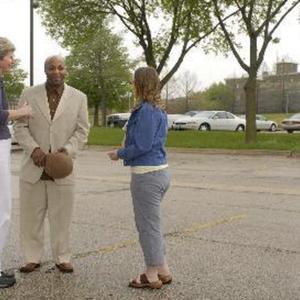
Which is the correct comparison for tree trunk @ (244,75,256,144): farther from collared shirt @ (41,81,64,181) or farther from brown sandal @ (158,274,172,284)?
brown sandal @ (158,274,172,284)

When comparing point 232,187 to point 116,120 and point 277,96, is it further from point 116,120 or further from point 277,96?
point 277,96

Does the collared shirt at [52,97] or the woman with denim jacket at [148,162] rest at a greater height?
the collared shirt at [52,97]

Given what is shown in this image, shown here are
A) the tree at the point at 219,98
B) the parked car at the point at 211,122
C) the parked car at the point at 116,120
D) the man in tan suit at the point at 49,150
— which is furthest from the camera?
the tree at the point at 219,98

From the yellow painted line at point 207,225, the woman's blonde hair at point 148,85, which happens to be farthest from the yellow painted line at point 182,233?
the woman's blonde hair at point 148,85

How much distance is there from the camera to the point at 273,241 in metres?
7.28

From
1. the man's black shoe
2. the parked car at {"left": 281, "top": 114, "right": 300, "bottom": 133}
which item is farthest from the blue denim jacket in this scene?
the parked car at {"left": 281, "top": 114, "right": 300, "bottom": 133}

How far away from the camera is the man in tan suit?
18.8 feet

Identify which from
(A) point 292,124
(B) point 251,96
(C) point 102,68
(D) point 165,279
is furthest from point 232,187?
(C) point 102,68

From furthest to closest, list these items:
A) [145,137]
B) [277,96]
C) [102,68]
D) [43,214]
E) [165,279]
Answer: [277,96] < [102,68] < [43,214] < [165,279] < [145,137]

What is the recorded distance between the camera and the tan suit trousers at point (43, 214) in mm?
5812

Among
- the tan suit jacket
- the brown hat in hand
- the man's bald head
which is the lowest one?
the brown hat in hand

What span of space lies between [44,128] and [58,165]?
1.21ft

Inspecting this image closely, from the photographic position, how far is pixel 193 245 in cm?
702

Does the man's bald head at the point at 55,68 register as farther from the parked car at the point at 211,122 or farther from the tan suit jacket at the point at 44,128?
the parked car at the point at 211,122
